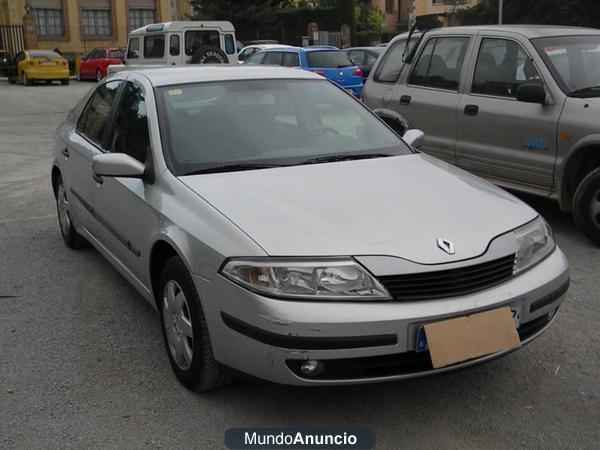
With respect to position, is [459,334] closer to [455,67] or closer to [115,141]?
[115,141]

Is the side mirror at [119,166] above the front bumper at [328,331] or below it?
above

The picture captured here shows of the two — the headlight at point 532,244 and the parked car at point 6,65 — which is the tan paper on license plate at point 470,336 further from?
the parked car at point 6,65

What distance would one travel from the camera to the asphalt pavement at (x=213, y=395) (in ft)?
10.0

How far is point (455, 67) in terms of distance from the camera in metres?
6.79

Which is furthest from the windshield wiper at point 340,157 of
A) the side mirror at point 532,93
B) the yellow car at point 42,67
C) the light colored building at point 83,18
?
the light colored building at point 83,18

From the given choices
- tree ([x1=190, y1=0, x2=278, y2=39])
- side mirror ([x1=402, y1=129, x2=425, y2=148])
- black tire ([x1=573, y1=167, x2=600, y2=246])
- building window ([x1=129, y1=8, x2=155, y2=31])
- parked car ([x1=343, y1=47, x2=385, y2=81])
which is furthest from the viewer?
building window ([x1=129, y1=8, x2=155, y2=31])

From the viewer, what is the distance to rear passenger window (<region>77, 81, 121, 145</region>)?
476 cm

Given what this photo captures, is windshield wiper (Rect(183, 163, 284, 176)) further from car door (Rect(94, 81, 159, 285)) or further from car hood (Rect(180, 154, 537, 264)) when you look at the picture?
car door (Rect(94, 81, 159, 285))

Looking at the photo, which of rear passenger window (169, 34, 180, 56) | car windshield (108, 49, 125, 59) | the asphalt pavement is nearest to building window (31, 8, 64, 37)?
car windshield (108, 49, 125, 59)

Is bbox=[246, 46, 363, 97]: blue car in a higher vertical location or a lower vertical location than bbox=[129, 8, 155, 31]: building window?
lower

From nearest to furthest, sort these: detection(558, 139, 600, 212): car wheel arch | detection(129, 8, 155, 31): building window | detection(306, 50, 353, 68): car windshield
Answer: detection(558, 139, 600, 212): car wheel arch, detection(306, 50, 353, 68): car windshield, detection(129, 8, 155, 31): building window

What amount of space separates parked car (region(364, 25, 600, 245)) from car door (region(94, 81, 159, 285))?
10.8 feet

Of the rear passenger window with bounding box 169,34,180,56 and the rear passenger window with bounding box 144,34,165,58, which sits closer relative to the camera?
the rear passenger window with bounding box 169,34,180,56

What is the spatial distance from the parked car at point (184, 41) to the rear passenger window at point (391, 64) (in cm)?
1126
